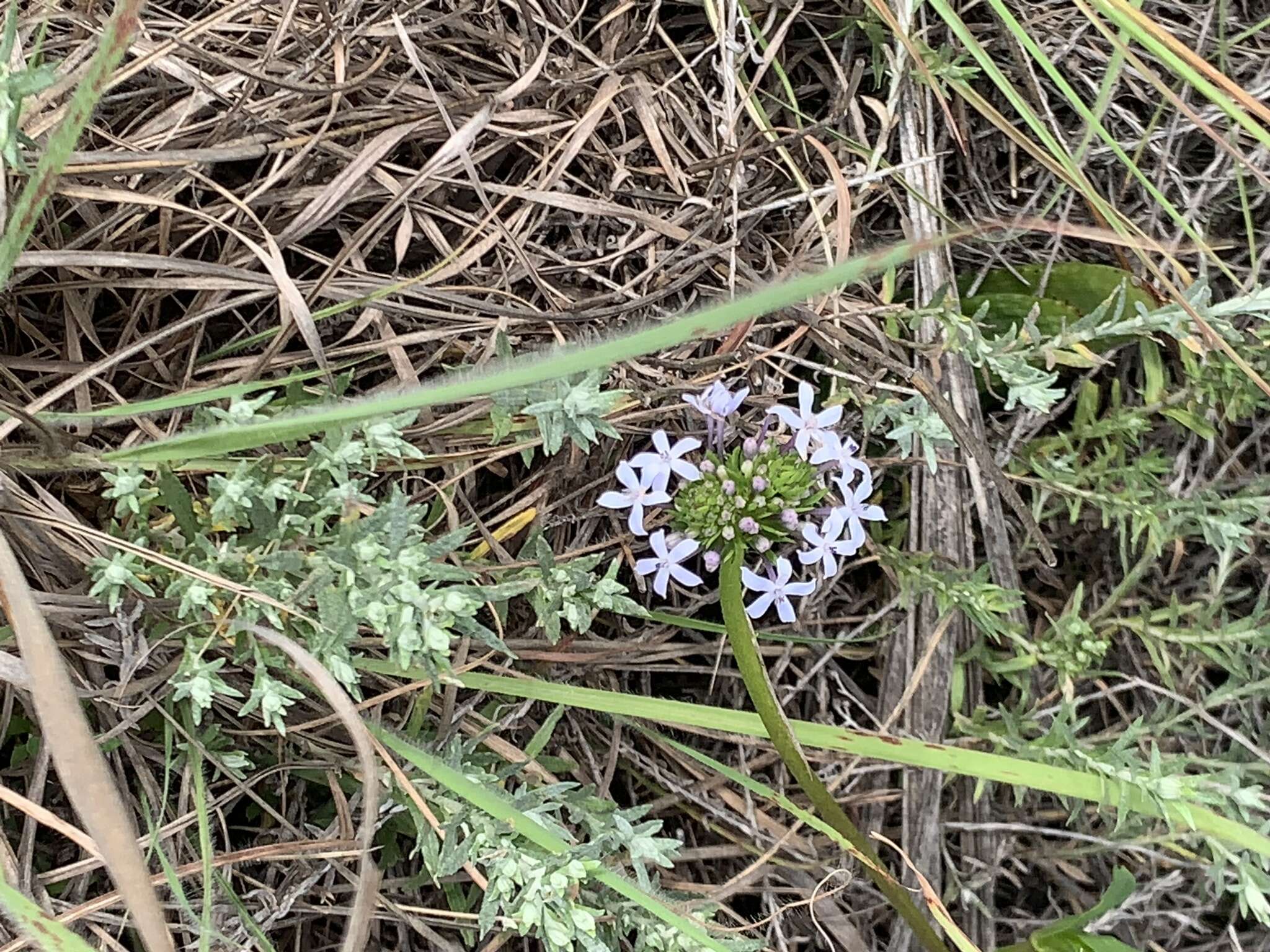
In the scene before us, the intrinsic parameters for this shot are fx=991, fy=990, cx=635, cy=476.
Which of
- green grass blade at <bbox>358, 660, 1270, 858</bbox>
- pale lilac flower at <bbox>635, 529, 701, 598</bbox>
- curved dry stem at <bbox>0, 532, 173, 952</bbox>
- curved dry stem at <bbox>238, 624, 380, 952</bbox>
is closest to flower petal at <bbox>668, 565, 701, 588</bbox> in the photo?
pale lilac flower at <bbox>635, 529, 701, 598</bbox>

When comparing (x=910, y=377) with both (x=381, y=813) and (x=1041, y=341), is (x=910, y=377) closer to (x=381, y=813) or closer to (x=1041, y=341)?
(x=1041, y=341)

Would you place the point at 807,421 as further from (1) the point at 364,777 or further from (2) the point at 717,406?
(1) the point at 364,777

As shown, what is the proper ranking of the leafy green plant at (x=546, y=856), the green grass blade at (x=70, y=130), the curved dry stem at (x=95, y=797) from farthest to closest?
the leafy green plant at (x=546, y=856)
the green grass blade at (x=70, y=130)
the curved dry stem at (x=95, y=797)

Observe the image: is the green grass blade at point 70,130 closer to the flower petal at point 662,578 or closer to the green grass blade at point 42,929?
the green grass blade at point 42,929

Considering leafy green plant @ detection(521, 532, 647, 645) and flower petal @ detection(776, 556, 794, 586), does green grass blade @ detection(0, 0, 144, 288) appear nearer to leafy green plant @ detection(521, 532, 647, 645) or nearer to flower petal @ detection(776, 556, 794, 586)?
leafy green plant @ detection(521, 532, 647, 645)

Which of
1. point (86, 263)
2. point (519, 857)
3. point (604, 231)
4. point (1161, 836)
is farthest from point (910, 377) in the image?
point (86, 263)

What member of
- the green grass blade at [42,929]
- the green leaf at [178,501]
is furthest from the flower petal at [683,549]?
the green grass blade at [42,929]

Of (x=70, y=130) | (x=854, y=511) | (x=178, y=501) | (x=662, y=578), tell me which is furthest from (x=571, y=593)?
(x=70, y=130)
